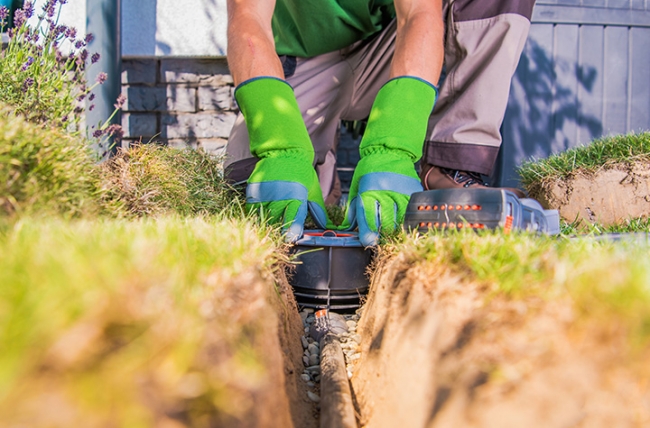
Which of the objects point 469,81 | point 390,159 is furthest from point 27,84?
point 469,81

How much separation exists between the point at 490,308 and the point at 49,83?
67.3 inches

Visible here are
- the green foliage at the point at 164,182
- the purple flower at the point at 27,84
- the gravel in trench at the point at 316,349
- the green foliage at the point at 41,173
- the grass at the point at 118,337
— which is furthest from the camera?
the purple flower at the point at 27,84

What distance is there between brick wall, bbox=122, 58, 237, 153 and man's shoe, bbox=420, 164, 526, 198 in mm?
1757

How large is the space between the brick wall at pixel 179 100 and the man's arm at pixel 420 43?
1.86 metres

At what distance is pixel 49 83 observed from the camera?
1.72 metres

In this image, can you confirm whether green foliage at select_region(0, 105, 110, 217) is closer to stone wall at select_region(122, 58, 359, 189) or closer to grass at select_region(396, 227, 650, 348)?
grass at select_region(396, 227, 650, 348)

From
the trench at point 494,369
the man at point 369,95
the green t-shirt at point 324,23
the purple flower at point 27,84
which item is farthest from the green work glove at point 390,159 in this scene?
the purple flower at point 27,84

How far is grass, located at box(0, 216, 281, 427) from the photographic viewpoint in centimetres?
52

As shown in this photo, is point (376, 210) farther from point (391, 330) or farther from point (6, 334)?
point (6, 334)

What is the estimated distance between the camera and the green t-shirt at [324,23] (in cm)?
245

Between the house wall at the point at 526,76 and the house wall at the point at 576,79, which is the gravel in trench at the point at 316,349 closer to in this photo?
the house wall at the point at 526,76

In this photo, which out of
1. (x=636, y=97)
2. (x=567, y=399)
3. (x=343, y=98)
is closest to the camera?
(x=567, y=399)

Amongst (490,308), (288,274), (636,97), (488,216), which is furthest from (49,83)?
(636,97)

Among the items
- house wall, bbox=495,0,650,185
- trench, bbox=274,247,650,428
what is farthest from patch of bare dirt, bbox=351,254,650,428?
house wall, bbox=495,0,650,185
